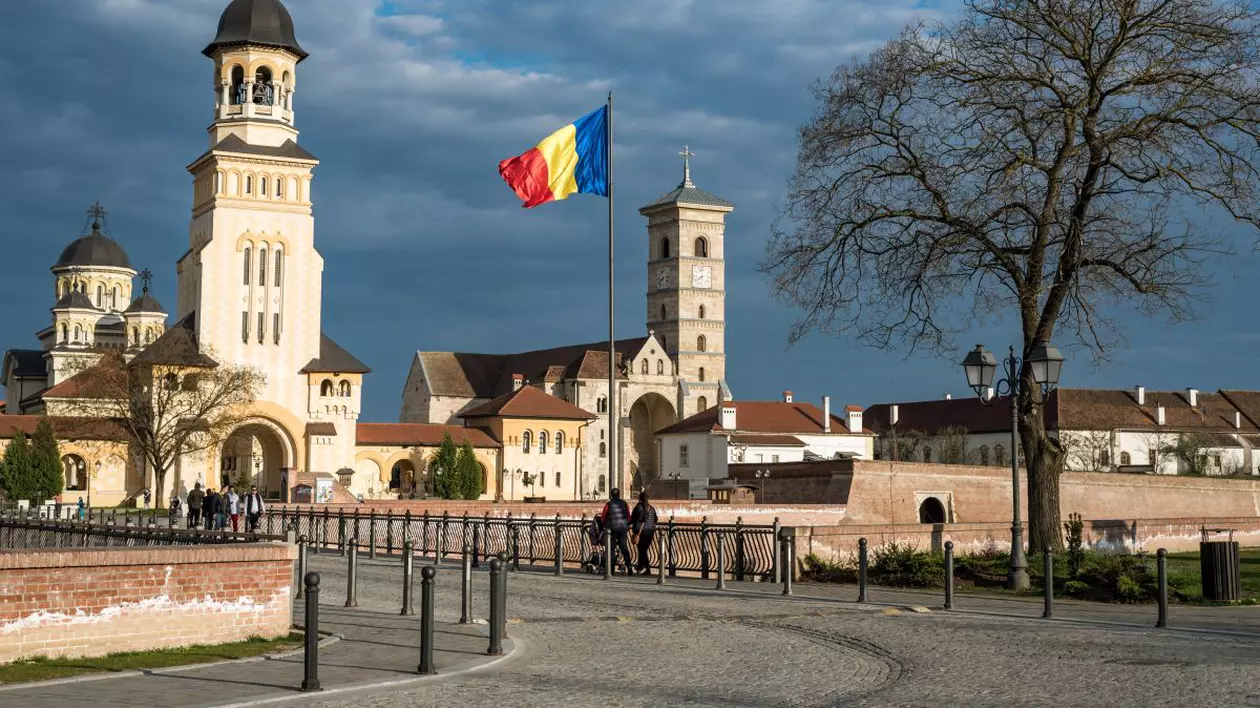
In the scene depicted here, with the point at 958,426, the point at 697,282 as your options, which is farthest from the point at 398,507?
the point at 697,282

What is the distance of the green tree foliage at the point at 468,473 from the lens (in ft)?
287

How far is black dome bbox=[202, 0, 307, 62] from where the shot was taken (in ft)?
264

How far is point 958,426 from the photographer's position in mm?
116625

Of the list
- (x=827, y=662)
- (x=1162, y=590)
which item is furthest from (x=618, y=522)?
(x=827, y=662)

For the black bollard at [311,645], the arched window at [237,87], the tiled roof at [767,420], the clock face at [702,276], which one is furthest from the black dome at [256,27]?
the black bollard at [311,645]

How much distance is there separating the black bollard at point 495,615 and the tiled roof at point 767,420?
307ft

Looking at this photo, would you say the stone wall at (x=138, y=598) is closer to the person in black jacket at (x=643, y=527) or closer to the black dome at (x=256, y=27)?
the person in black jacket at (x=643, y=527)

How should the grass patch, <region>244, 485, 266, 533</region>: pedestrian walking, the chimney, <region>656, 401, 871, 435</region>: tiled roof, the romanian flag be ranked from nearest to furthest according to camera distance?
the grass patch, the romanian flag, <region>244, 485, 266, 533</region>: pedestrian walking, <region>656, 401, 871, 435</region>: tiled roof, the chimney

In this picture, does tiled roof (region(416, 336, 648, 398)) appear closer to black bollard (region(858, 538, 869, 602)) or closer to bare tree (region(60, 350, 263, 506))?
bare tree (region(60, 350, 263, 506))

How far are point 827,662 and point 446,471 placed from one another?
75.0 m

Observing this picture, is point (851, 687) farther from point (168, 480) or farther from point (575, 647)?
point (168, 480)

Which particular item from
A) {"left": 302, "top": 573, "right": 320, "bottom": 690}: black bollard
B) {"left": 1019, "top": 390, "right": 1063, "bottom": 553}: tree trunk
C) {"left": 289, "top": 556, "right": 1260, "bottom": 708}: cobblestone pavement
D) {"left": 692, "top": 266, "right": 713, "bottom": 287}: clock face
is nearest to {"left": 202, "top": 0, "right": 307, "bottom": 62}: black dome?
{"left": 692, "top": 266, "right": 713, "bottom": 287}: clock face

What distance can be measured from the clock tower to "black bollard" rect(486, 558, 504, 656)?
11322 cm

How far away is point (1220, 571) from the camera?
68.0 ft
